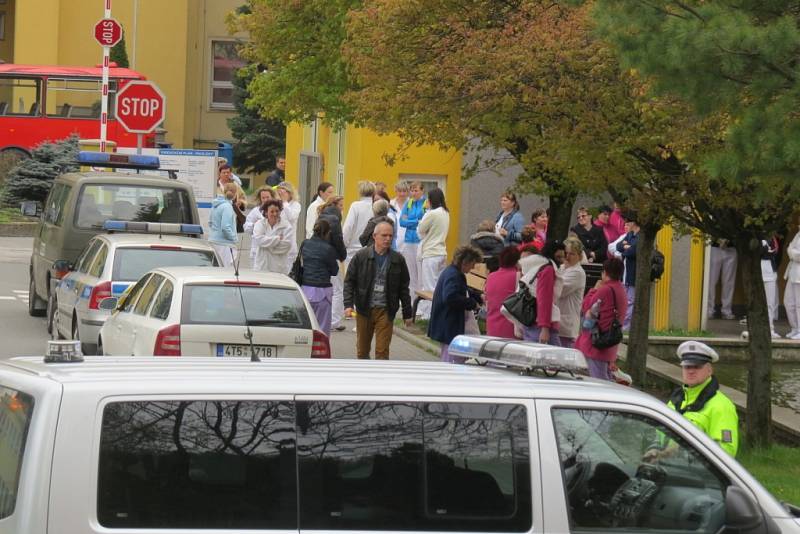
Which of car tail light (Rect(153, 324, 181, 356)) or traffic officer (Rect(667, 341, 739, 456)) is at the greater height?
traffic officer (Rect(667, 341, 739, 456))

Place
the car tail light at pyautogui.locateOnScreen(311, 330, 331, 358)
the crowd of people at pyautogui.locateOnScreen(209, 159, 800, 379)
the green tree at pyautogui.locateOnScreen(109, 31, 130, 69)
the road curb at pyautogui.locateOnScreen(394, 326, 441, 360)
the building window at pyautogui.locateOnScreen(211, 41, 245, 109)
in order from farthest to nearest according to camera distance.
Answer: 1. the building window at pyautogui.locateOnScreen(211, 41, 245, 109)
2. the green tree at pyautogui.locateOnScreen(109, 31, 130, 69)
3. the road curb at pyautogui.locateOnScreen(394, 326, 441, 360)
4. the crowd of people at pyautogui.locateOnScreen(209, 159, 800, 379)
5. the car tail light at pyautogui.locateOnScreen(311, 330, 331, 358)

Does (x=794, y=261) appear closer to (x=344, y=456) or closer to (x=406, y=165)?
(x=406, y=165)

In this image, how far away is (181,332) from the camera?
448 inches

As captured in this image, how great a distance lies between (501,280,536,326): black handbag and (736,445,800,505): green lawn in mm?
2492

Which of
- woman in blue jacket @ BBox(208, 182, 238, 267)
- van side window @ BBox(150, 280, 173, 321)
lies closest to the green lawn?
van side window @ BBox(150, 280, 173, 321)

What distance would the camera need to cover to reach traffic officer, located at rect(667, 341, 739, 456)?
24.1ft

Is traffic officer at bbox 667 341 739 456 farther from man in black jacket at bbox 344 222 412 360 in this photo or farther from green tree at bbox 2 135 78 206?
green tree at bbox 2 135 78 206

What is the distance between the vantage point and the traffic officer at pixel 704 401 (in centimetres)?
734

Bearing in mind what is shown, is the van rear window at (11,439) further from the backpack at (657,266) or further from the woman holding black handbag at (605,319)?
the backpack at (657,266)

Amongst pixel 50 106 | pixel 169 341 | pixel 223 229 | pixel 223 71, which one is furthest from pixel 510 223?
pixel 223 71

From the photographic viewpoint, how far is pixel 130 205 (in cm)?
1773

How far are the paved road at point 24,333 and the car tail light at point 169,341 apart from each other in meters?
4.59

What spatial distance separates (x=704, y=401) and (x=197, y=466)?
12.1ft

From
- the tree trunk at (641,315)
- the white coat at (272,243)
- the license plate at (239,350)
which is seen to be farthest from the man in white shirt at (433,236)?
the license plate at (239,350)
